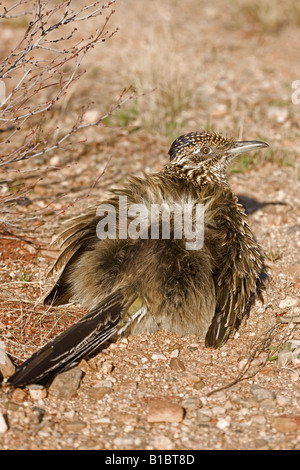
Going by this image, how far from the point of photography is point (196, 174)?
5.29m

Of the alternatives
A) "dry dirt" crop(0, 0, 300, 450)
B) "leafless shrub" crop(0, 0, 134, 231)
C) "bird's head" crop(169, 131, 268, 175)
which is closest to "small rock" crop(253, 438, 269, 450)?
"dry dirt" crop(0, 0, 300, 450)

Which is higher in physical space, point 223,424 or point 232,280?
point 232,280

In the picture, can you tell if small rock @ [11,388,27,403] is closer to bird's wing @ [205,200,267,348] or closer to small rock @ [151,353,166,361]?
small rock @ [151,353,166,361]

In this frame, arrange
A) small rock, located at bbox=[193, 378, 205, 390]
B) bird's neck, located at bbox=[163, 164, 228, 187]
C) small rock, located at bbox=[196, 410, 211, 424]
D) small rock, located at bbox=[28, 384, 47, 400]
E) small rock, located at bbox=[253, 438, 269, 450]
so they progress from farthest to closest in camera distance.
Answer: bird's neck, located at bbox=[163, 164, 228, 187] → small rock, located at bbox=[193, 378, 205, 390] → small rock, located at bbox=[28, 384, 47, 400] → small rock, located at bbox=[196, 410, 211, 424] → small rock, located at bbox=[253, 438, 269, 450]

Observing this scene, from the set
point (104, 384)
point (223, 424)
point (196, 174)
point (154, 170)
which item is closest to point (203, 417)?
point (223, 424)

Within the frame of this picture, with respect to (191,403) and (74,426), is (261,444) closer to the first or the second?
(191,403)

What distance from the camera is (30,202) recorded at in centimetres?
641

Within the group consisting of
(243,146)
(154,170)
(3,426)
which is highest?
(154,170)

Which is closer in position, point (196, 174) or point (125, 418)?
point (125, 418)

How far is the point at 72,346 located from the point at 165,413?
708 millimetres

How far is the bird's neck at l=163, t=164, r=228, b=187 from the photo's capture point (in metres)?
5.24

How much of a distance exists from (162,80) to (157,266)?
4028 mm

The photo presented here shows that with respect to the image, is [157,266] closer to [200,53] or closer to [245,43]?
[200,53]

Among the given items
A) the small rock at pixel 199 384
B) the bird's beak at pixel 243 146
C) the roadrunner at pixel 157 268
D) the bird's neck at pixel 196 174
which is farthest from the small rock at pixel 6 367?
the bird's beak at pixel 243 146
